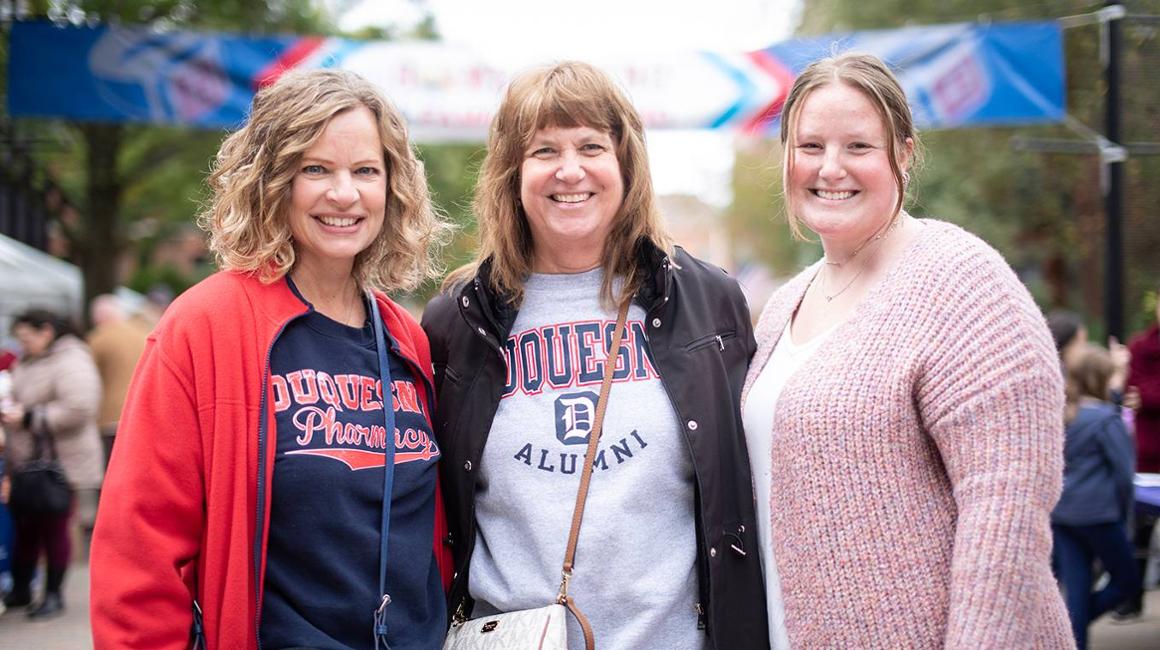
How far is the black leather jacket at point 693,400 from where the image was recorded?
2.49 meters

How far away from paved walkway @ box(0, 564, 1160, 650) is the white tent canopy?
4102mm

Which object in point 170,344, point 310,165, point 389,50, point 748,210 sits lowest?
point 748,210

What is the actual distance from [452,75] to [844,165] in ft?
20.6

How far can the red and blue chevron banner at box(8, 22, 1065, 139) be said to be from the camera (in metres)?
7.66

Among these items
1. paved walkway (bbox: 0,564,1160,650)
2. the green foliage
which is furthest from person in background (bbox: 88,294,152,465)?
the green foliage

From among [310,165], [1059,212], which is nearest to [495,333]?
[310,165]

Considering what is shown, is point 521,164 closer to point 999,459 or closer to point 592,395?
point 592,395

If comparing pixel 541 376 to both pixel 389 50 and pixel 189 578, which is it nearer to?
pixel 189 578

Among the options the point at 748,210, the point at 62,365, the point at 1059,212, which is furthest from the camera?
the point at 748,210

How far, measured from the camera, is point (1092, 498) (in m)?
5.55

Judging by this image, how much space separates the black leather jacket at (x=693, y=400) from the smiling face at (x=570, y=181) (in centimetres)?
20

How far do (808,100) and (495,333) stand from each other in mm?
945

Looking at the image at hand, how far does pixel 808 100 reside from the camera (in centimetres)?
239

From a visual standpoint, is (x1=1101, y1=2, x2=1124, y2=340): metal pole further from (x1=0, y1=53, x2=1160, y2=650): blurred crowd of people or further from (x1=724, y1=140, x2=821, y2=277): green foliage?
(x1=724, y1=140, x2=821, y2=277): green foliage
